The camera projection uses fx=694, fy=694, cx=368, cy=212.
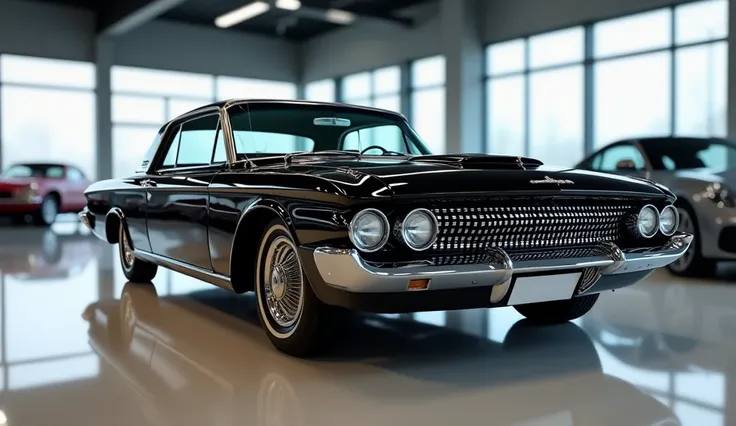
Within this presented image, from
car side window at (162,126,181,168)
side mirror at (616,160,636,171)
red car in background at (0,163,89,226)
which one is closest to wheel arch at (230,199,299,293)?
car side window at (162,126,181,168)

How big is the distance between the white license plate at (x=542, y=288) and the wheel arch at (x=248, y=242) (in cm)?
115

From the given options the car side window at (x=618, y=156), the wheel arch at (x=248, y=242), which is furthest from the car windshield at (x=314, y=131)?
the car side window at (x=618, y=156)

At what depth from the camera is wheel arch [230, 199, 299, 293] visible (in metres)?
3.38

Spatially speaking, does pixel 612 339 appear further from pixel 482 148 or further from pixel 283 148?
pixel 482 148

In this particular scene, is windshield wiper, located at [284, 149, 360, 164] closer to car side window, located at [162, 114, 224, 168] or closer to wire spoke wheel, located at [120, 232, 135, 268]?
car side window, located at [162, 114, 224, 168]

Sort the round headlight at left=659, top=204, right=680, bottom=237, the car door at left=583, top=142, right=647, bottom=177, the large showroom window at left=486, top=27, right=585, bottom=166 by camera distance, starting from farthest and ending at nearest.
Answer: the large showroom window at left=486, top=27, right=585, bottom=166 < the car door at left=583, top=142, right=647, bottom=177 < the round headlight at left=659, top=204, right=680, bottom=237

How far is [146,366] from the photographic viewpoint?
130 inches

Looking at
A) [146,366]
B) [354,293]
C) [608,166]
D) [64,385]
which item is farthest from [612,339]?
[608,166]

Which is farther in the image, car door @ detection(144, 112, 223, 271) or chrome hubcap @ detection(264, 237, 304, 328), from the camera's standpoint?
car door @ detection(144, 112, 223, 271)

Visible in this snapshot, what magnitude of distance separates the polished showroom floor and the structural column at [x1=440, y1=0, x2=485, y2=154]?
11661 mm

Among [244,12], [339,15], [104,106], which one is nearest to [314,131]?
[339,15]

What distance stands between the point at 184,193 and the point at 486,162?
186 centimetres

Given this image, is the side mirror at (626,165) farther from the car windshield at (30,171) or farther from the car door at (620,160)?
the car windshield at (30,171)

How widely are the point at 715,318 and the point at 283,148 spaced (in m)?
2.90
